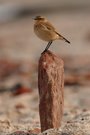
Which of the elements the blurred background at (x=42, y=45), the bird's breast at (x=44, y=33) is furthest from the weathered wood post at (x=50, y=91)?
the blurred background at (x=42, y=45)

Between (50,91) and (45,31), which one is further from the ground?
(45,31)

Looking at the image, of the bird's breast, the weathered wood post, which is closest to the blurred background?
the bird's breast

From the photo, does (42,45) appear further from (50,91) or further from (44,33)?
(50,91)

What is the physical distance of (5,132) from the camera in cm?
967

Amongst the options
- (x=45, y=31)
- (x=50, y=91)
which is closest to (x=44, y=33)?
(x=45, y=31)

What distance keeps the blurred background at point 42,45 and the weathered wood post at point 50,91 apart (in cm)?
522

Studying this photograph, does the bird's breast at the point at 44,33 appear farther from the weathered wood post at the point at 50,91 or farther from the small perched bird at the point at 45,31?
the weathered wood post at the point at 50,91

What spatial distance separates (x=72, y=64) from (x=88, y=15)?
1737 cm

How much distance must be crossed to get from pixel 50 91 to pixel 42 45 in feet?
63.5

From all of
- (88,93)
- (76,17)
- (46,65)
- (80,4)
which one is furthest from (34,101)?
(80,4)

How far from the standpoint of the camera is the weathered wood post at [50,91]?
8727mm

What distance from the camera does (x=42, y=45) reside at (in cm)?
2805

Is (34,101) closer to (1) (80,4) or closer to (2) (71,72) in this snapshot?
(2) (71,72)

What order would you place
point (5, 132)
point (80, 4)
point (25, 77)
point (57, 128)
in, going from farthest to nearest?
point (80, 4)
point (25, 77)
point (5, 132)
point (57, 128)
